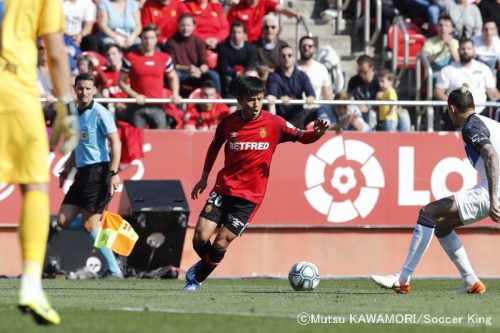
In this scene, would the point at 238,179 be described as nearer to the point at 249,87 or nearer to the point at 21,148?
the point at 249,87

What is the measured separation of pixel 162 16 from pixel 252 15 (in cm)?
162

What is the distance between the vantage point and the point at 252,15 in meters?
20.8

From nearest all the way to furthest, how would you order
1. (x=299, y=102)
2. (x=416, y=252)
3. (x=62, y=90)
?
(x=62, y=90) → (x=416, y=252) → (x=299, y=102)

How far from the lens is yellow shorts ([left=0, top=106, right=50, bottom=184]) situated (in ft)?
26.5

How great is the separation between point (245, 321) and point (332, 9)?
13.9 m

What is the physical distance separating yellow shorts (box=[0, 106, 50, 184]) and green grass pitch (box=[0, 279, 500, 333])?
99 cm

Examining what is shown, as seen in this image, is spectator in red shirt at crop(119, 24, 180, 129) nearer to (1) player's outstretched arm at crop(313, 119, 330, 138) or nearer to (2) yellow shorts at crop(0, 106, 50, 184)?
(1) player's outstretched arm at crop(313, 119, 330, 138)

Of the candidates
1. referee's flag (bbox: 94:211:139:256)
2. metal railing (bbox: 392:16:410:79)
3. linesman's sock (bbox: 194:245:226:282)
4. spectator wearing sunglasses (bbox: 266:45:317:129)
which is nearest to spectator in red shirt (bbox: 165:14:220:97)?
spectator wearing sunglasses (bbox: 266:45:317:129)

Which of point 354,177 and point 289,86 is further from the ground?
point 289,86

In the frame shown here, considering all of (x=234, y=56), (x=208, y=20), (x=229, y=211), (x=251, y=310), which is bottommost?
(x=229, y=211)

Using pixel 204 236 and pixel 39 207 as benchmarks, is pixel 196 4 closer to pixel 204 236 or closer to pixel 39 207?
pixel 204 236

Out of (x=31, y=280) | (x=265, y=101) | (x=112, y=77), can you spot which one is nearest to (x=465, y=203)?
(x=31, y=280)

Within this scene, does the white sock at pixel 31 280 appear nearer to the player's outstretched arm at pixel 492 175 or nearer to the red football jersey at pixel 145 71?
the player's outstretched arm at pixel 492 175

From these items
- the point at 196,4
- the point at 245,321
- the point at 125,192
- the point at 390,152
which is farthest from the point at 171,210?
the point at 245,321
